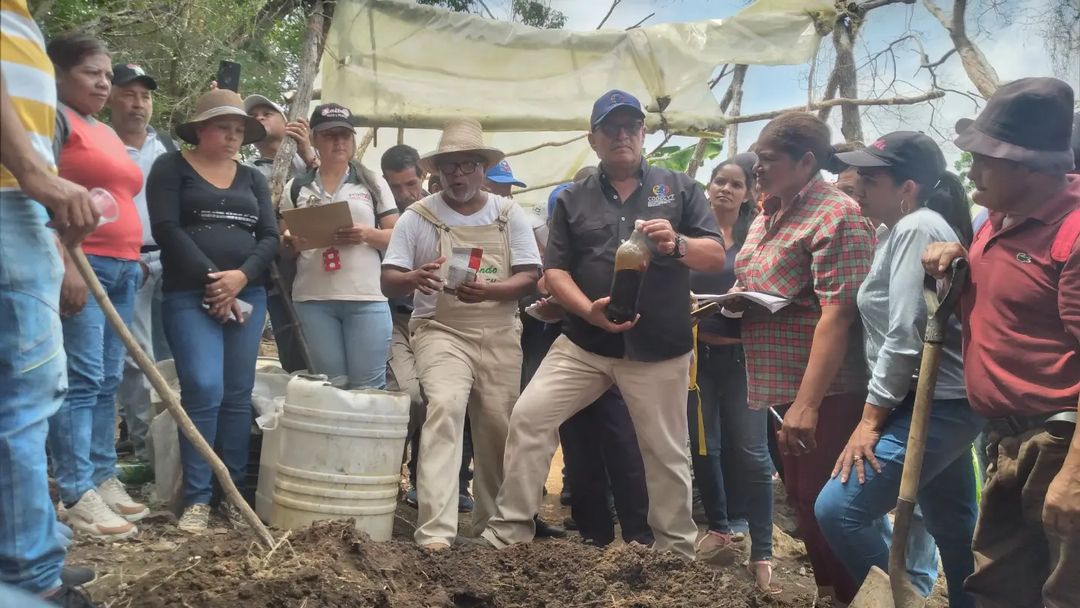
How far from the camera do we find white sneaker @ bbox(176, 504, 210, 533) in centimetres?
460

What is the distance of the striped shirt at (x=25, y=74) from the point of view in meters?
2.64

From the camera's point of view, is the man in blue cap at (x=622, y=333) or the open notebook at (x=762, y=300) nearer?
the open notebook at (x=762, y=300)

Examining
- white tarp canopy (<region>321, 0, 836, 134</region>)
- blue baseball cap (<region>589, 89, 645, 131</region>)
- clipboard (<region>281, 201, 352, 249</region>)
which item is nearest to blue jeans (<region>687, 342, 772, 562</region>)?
blue baseball cap (<region>589, 89, 645, 131</region>)

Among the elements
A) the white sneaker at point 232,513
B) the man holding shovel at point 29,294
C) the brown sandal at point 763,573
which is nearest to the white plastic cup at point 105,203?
A: the man holding shovel at point 29,294

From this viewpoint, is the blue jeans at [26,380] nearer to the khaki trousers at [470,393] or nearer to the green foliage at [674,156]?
the khaki trousers at [470,393]

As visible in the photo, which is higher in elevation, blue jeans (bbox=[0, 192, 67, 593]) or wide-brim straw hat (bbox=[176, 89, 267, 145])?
wide-brim straw hat (bbox=[176, 89, 267, 145])

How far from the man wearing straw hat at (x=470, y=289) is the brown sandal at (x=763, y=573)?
1.52m

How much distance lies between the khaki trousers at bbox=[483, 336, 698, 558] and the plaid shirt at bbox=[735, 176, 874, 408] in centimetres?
51

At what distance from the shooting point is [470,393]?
5.12 metres

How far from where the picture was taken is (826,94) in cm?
978

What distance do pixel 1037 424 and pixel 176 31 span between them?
8682 millimetres

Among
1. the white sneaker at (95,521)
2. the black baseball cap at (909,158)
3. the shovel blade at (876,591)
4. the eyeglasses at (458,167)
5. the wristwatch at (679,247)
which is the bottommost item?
the white sneaker at (95,521)

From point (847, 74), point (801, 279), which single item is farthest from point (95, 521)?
point (847, 74)

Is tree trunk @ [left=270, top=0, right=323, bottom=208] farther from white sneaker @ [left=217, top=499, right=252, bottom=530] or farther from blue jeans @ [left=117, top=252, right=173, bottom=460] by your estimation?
white sneaker @ [left=217, top=499, right=252, bottom=530]
